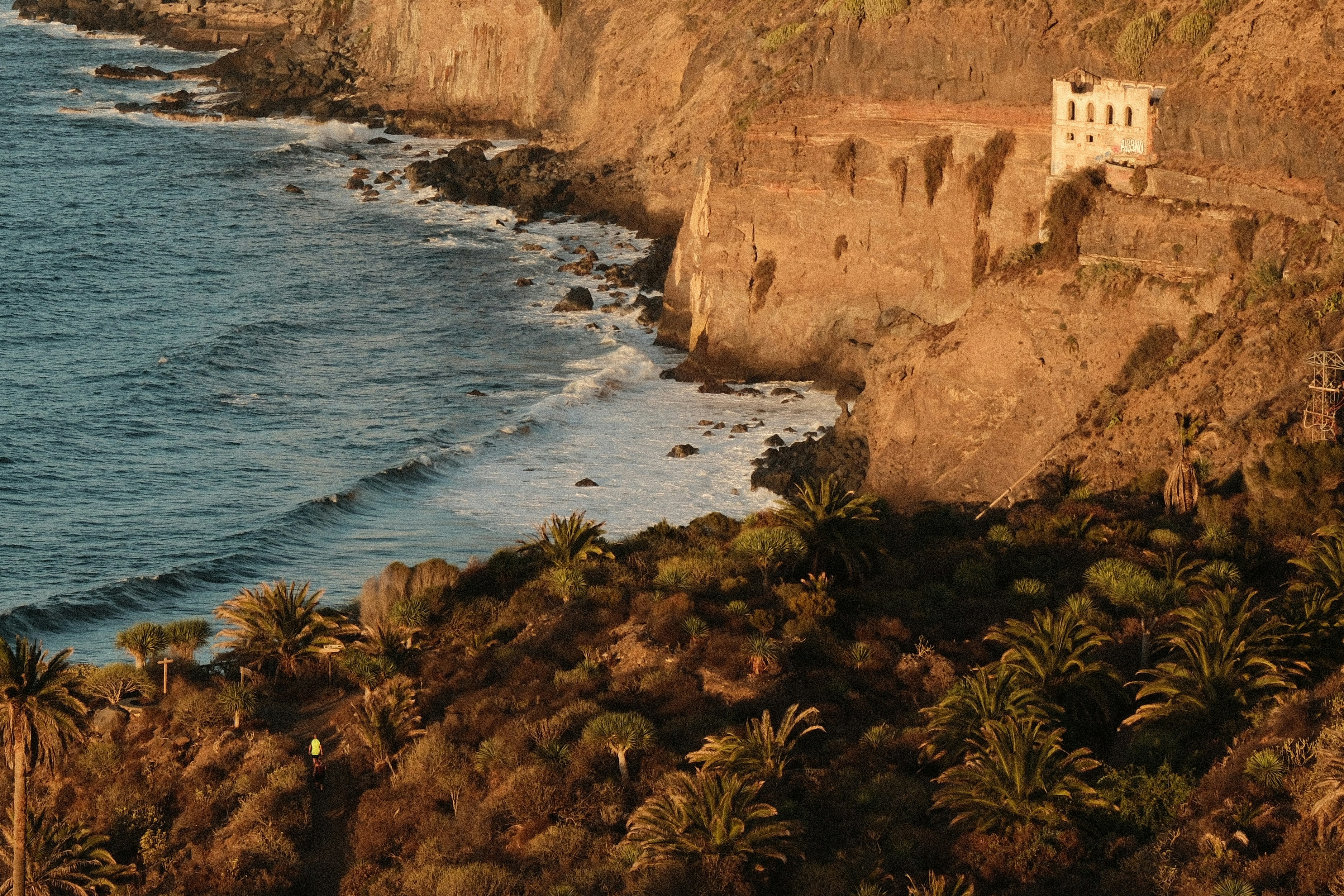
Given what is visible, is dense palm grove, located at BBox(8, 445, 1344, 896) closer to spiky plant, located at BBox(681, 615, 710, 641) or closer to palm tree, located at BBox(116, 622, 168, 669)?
spiky plant, located at BBox(681, 615, 710, 641)

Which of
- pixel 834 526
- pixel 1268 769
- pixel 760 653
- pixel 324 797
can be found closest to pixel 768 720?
pixel 760 653

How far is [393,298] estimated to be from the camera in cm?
8431

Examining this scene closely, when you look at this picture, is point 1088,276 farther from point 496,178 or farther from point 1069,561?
point 496,178

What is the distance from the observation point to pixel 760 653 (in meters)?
33.9

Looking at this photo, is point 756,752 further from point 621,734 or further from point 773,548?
point 773,548

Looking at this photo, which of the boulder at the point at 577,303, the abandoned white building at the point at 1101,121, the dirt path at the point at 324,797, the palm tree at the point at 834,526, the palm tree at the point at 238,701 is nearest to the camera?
the dirt path at the point at 324,797

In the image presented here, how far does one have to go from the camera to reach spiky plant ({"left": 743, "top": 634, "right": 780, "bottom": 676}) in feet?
110

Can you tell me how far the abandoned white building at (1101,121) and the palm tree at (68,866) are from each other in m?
38.0

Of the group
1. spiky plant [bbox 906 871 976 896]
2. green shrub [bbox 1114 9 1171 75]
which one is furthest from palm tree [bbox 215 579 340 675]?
green shrub [bbox 1114 9 1171 75]

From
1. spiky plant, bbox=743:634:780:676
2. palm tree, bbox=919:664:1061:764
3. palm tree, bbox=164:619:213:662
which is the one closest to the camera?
palm tree, bbox=919:664:1061:764

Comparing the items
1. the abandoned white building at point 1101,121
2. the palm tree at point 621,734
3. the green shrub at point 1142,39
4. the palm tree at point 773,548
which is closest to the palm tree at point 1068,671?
the palm tree at point 621,734

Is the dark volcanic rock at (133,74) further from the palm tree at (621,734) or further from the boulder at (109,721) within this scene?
the palm tree at (621,734)

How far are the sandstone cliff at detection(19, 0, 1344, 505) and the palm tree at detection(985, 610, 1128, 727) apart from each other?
1440 cm

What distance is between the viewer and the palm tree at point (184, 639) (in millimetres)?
37938
